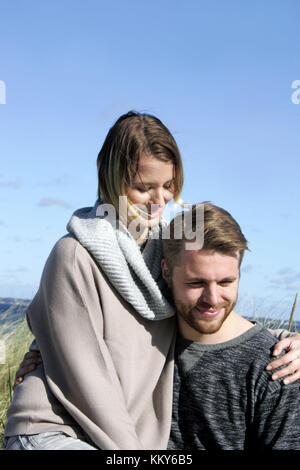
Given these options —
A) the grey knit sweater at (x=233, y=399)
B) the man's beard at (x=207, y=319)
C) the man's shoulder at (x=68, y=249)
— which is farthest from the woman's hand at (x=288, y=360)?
the man's shoulder at (x=68, y=249)

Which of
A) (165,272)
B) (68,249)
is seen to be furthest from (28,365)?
(165,272)

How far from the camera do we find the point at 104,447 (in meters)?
2.68

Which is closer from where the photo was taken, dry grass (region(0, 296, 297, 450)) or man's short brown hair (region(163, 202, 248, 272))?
man's short brown hair (region(163, 202, 248, 272))

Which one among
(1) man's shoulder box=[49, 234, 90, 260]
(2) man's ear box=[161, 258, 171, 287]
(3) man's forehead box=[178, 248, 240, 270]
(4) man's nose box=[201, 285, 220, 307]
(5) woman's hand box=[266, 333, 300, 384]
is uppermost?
(1) man's shoulder box=[49, 234, 90, 260]

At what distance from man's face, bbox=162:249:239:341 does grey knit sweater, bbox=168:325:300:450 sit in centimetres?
17

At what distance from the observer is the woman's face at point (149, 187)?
305 cm

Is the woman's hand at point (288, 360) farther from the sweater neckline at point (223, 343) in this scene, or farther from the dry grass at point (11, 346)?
the dry grass at point (11, 346)

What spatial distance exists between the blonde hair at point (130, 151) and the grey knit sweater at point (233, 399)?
0.88 meters

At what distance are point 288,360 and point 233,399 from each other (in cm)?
34

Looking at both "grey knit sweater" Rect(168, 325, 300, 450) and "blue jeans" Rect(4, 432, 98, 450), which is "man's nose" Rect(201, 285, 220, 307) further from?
"blue jeans" Rect(4, 432, 98, 450)

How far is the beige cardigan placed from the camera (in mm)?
2746

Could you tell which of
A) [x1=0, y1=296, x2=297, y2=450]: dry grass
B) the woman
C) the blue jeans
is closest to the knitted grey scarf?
the woman

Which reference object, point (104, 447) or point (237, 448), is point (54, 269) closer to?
point (104, 447)
